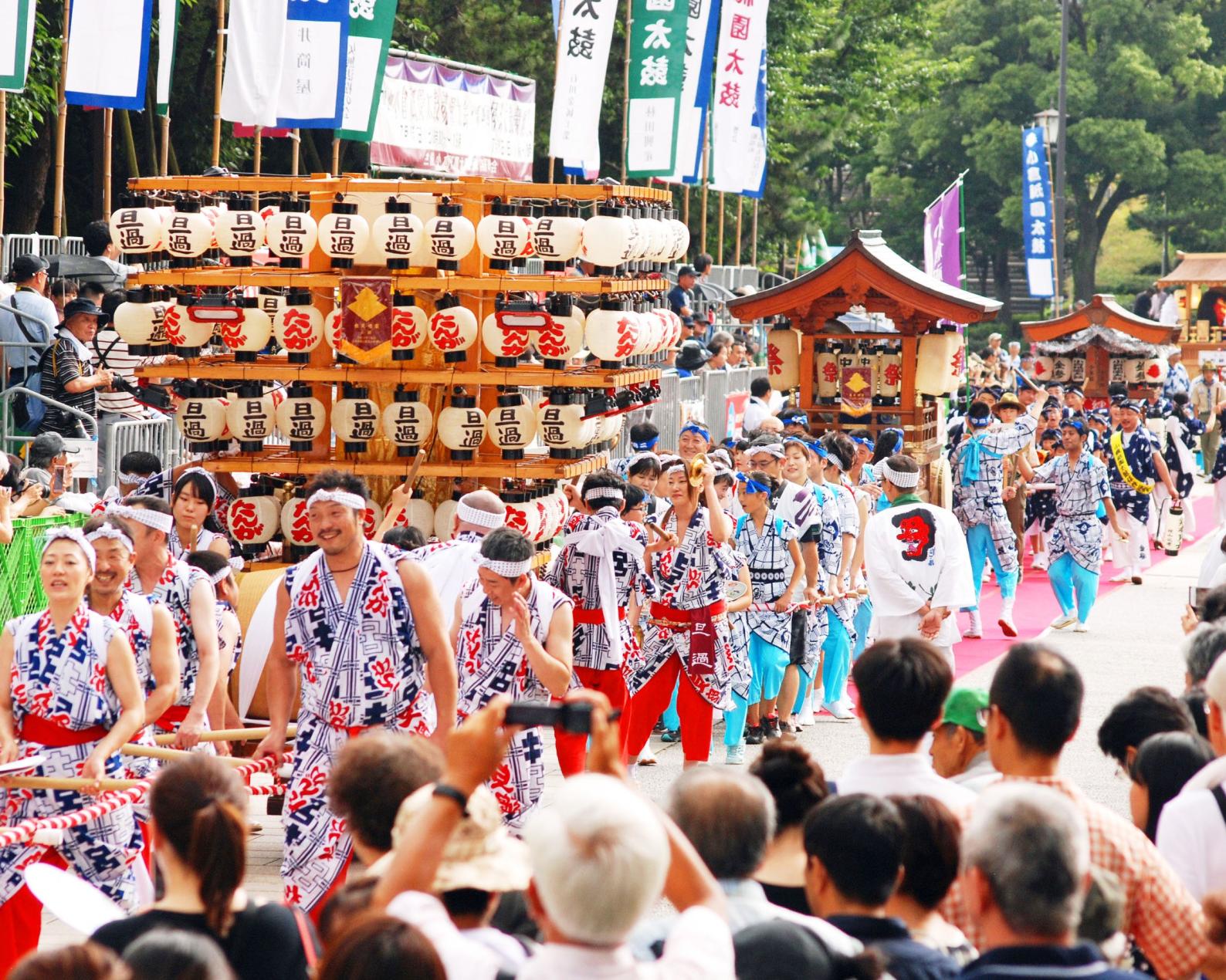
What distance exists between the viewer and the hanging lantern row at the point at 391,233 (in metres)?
10.5

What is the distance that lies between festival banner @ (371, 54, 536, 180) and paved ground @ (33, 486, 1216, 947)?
10789 millimetres

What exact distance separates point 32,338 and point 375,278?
119 inches

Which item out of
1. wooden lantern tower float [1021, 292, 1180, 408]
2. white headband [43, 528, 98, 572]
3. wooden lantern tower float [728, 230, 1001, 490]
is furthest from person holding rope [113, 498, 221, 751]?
wooden lantern tower float [1021, 292, 1180, 408]

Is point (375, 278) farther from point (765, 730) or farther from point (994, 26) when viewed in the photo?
point (994, 26)

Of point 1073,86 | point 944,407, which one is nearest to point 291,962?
point 944,407

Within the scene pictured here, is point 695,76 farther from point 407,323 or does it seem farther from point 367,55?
point 407,323

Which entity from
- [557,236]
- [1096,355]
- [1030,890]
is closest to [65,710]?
[1030,890]

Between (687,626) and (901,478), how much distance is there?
169 cm

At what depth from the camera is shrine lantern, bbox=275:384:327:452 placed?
1091cm

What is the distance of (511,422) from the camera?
10789mm

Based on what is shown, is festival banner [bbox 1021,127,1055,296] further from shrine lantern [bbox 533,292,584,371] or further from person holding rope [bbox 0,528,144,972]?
person holding rope [bbox 0,528,144,972]

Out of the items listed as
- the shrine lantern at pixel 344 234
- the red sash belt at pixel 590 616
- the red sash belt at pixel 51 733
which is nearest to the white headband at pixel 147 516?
the red sash belt at pixel 51 733

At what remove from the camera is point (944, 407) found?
60.5 ft

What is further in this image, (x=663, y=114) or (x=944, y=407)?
(x=663, y=114)
